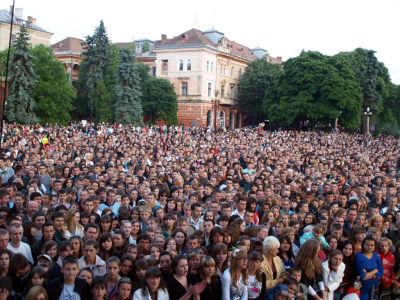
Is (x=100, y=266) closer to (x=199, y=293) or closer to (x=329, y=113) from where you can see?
(x=199, y=293)

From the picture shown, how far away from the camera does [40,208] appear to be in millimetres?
7234

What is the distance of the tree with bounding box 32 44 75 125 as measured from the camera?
127 ft

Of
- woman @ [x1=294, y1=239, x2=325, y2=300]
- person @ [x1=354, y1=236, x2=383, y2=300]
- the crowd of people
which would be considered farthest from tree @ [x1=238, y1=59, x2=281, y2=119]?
woman @ [x1=294, y1=239, x2=325, y2=300]

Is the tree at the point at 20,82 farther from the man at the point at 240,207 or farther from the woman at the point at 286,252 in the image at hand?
the woman at the point at 286,252

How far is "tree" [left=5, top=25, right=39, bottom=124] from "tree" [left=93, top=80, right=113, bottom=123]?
9.02 meters

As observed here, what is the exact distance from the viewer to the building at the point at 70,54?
56.9 metres

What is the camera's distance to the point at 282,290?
191 inches

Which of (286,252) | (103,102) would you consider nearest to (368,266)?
(286,252)

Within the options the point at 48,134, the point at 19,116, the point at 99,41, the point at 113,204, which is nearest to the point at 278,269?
the point at 113,204

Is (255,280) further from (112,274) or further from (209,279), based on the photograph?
(112,274)

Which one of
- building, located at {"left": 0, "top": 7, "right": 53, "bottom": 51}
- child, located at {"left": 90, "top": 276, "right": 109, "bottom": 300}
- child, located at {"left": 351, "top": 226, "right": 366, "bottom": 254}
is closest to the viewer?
child, located at {"left": 90, "top": 276, "right": 109, "bottom": 300}

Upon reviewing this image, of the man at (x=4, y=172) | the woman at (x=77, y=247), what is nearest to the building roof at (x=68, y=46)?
the man at (x=4, y=172)

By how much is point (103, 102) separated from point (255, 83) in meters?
21.0

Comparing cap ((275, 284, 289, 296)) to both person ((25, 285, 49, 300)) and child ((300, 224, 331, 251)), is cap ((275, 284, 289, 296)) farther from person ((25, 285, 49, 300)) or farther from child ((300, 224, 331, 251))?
person ((25, 285, 49, 300))
